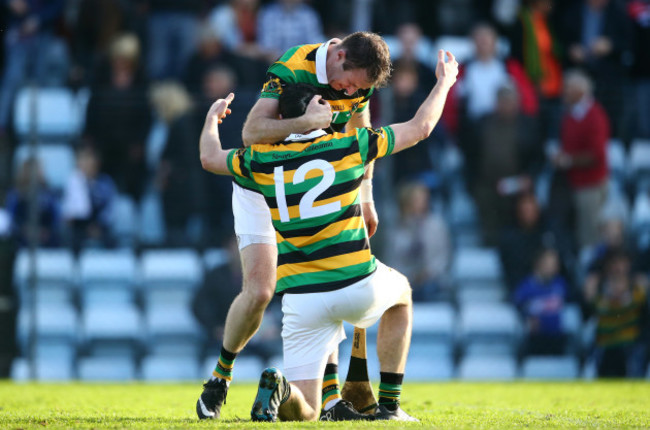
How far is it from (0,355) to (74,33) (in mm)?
3922

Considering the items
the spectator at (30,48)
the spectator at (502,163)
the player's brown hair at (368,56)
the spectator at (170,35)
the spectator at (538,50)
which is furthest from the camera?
the spectator at (538,50)

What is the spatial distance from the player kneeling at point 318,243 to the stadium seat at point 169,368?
5003 mm

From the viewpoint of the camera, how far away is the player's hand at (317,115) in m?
4.80

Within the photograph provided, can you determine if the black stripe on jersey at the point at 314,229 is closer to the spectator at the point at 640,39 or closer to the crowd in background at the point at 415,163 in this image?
the crowd in background at the point at 415,163

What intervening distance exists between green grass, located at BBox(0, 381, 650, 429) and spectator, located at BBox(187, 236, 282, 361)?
727mm

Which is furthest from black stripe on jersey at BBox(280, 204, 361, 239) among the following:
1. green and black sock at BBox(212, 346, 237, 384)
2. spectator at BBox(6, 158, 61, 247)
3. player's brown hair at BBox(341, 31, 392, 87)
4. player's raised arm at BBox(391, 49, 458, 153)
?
spectator at BBox(6, 158, 61, 247)

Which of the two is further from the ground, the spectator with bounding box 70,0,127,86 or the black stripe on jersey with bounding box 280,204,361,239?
the spectator with bounding box 70,0,127,86

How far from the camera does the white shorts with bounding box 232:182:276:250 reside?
5.77 meters

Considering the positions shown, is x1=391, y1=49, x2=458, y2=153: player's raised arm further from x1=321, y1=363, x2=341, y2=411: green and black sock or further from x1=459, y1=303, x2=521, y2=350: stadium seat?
x1=459, y1=303, x2=521, y2=350: stadium seat

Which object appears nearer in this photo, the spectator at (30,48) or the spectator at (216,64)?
the spectator at (216,64)

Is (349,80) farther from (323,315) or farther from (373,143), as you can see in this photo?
(323,315)

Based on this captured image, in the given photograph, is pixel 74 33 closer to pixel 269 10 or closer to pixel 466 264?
pixel 269 10

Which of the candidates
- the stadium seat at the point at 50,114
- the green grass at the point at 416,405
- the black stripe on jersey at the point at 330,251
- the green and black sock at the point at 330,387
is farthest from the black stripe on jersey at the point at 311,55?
the stadium seat at the point at 50,114

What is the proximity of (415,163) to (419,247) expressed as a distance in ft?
2.92
